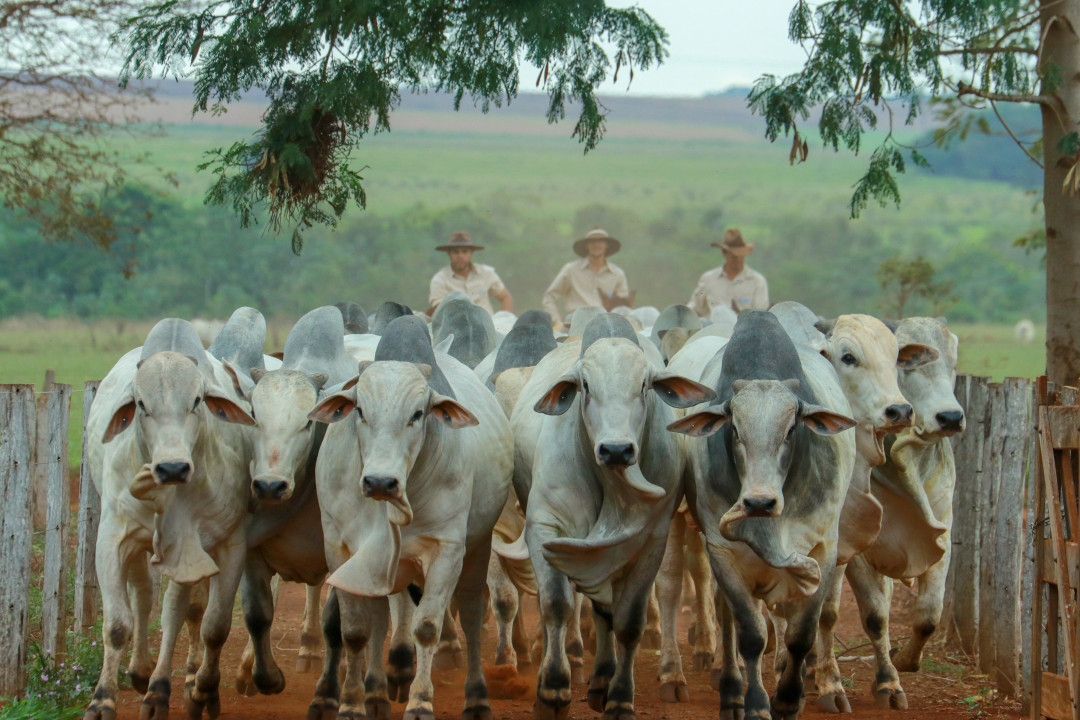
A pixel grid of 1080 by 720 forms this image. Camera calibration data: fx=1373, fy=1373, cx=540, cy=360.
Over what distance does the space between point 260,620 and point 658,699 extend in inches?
75.7

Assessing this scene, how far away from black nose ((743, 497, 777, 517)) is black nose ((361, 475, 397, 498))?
132 cm

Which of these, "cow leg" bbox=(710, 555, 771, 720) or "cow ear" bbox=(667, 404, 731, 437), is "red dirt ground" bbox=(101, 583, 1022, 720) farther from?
"cow ear" bbox=(667, 404, 731, 437)

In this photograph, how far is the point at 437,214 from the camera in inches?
1924

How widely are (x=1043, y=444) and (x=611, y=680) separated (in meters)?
2.04

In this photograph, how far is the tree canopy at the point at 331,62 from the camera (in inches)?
263

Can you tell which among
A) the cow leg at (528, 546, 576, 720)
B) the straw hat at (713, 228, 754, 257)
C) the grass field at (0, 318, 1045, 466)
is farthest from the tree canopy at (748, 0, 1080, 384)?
the grass field at (0, 318, 1045, 466)

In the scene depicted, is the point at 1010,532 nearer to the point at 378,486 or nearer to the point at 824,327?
the point at 824,327

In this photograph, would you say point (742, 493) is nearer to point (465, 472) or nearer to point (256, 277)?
point (465, 472)

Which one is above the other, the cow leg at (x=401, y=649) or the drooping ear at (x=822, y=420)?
the drooping ear at (x=822, y=420)

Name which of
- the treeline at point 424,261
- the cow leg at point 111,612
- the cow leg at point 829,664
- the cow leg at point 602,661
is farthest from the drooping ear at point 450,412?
the treeline at point 424,261

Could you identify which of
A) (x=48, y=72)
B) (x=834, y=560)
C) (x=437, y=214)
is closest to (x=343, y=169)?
(x=834, y=560)

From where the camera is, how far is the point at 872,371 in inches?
248

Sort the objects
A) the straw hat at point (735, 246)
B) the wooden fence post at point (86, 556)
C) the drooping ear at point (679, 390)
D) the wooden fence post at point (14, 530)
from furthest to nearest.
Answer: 1. the straw hat at point (735, 246)
2. the wooden fence post at point (86, 556)
3. the wooden fence post at point (14, 530)
4. the drooping ear at point (679, 390)

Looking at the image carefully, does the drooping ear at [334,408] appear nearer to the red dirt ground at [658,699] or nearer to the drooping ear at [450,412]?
the drooping ear at [450,412]
